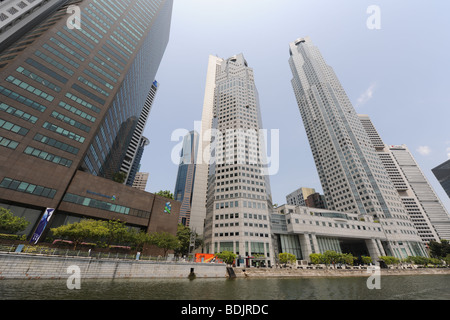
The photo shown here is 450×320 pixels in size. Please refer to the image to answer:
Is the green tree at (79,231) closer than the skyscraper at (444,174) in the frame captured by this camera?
Yes

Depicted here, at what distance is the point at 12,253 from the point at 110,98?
4891 centimetres

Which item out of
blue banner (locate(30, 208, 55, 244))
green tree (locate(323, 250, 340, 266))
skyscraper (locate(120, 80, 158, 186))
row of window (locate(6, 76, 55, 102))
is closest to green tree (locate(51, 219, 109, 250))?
blue banner (locate(30, 208, 55, 244))

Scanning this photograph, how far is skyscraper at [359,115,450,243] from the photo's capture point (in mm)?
144625

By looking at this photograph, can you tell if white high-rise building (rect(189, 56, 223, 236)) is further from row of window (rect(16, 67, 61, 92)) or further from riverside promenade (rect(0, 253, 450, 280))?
row of window (rect(16, 67, 61, 92))

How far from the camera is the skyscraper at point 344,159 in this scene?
105188 millimetres

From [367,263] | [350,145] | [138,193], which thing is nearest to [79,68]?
[138,193]

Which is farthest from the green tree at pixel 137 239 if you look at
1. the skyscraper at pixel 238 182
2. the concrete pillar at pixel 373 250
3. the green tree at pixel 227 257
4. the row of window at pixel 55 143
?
the concrete pillar at pixel 373 250

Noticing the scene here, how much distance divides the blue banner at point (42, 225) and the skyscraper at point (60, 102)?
3144 mm

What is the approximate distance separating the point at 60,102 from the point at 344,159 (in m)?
147

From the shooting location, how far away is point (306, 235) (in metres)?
82.8

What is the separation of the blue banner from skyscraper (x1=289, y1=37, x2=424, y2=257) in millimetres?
126258

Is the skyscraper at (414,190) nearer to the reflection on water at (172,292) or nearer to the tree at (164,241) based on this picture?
the reflection on water at (172,292)

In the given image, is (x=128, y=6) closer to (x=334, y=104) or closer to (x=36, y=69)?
(x=36, y=69)

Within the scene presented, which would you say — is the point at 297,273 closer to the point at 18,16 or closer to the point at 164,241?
the point at 164,241
